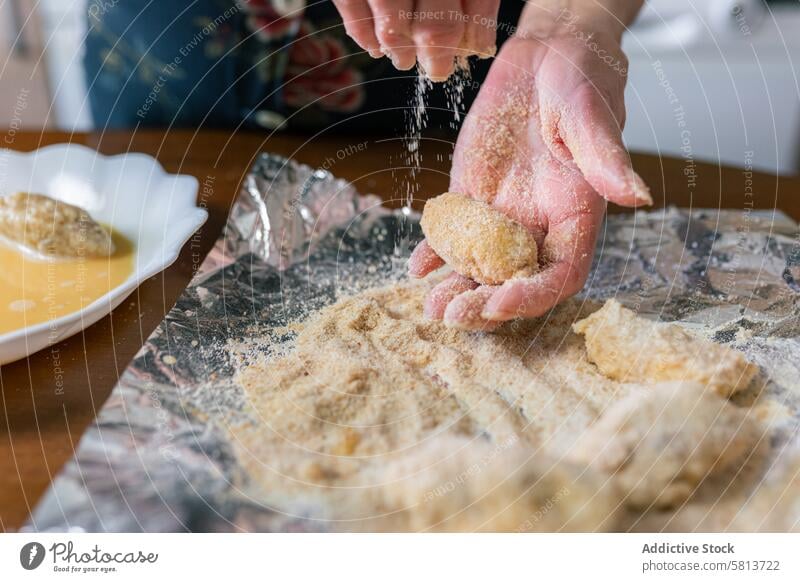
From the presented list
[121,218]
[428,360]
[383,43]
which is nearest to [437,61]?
[383,43]

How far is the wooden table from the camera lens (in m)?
0.47

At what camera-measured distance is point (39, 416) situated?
0.49 meters

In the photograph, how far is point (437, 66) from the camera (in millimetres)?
613

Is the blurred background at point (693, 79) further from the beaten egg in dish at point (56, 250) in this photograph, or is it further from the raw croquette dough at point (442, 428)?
the raw croquette dough at point (442, 428)

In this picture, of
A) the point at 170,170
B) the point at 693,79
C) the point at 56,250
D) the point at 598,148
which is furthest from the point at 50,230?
the point at 693,79

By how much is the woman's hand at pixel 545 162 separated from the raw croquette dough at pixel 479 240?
0.06ft

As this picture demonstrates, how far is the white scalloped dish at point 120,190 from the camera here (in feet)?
2.31

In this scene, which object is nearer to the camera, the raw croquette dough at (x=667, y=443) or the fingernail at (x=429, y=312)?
the raw croquette dough at (x=667, y=443)

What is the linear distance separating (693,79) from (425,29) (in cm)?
100

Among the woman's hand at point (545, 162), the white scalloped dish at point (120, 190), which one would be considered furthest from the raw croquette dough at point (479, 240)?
the white scalloped dish at point (120, 190)

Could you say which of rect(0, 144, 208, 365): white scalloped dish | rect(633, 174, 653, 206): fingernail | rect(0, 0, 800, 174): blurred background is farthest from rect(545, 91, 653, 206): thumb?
rect(0, 0, 800, 174): blurred background

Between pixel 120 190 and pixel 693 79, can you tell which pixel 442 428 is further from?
pixel 693 79

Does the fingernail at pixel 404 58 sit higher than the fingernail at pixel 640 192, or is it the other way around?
the fingernail at pixel 404 58
